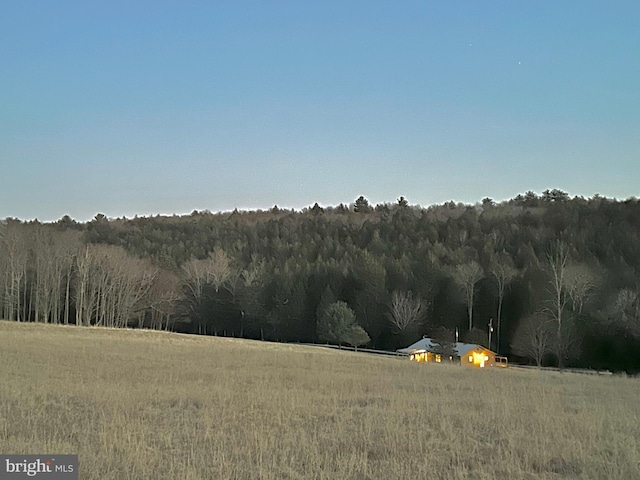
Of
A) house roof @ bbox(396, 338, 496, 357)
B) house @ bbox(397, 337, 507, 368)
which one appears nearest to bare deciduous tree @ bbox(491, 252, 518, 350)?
house roof @ bbox(396, 338, 496, 357)

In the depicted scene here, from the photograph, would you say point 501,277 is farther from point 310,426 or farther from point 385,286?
point 310,426

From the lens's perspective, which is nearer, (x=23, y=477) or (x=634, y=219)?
(x=23, y=477)

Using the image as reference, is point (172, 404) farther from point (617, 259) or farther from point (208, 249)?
point (208, 249)

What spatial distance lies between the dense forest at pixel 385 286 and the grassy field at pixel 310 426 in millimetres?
37861

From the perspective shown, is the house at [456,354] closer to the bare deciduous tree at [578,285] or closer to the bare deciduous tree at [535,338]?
the bare deciduous tree at [535,338]

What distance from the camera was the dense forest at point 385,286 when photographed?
57812mm

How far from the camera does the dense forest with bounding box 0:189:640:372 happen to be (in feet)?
190

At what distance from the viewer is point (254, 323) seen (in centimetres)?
8188

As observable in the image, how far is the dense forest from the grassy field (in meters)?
37.9

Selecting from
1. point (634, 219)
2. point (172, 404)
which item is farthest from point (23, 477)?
point (634, 219)

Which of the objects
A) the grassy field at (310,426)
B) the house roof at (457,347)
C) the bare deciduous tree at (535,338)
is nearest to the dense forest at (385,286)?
the bare deciduous tree at (535,338)

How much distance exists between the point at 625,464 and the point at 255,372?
17.0 meters

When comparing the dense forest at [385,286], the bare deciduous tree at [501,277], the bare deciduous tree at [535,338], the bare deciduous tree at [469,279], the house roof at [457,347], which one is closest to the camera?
the house roof at [457,347]

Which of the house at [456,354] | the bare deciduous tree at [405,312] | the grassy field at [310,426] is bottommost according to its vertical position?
the house at [456,354]
